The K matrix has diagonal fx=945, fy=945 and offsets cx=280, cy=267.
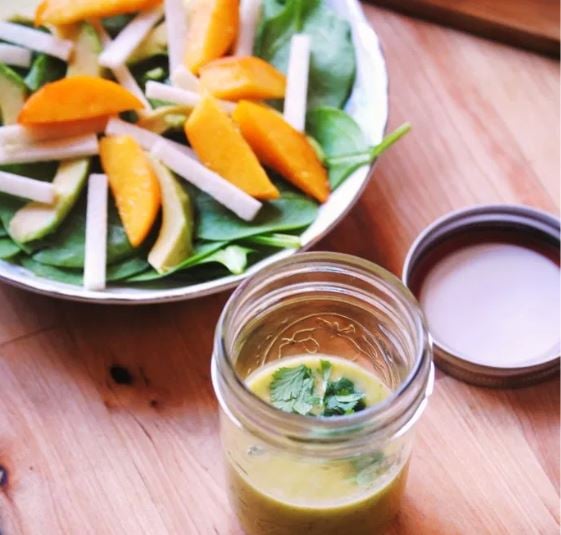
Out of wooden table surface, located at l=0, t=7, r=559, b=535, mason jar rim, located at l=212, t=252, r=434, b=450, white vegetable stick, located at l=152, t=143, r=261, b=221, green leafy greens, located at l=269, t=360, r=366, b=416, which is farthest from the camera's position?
white vegetable stick, located at l=152, t=143, r=261, b=221

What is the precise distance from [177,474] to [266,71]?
1.49ft

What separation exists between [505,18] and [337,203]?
1.38 feet

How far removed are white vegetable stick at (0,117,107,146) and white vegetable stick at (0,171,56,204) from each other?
1.9 inches

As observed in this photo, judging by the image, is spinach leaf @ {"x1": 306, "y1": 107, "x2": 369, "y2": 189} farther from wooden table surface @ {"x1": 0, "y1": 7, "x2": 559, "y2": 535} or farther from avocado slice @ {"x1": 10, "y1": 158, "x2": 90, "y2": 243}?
avocado slice @ {"x1": 10, "y1": 158, "x2": 90, "y2": 243}

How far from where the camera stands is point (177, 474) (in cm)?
89

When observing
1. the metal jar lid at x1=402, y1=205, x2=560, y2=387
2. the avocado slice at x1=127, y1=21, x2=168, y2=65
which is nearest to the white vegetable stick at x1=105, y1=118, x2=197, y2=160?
the avocado slice at x1=127, y1=21, x2=168, y2=65

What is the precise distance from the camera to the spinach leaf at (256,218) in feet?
3.17

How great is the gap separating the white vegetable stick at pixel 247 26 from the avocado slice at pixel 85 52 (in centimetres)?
16

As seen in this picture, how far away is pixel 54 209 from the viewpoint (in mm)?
966

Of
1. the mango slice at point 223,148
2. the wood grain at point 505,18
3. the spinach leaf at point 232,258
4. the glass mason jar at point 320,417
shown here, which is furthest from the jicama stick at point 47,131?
the wood grain at point 505,18

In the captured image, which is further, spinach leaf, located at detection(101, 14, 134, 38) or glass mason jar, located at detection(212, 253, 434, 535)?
spinach leaf, located at detection(101, 14, 134, 38)

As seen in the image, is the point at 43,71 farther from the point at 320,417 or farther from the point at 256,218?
the point at 320,417

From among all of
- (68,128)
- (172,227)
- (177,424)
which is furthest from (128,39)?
(177,424)

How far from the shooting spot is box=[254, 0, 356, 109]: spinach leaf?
3.53 feet
